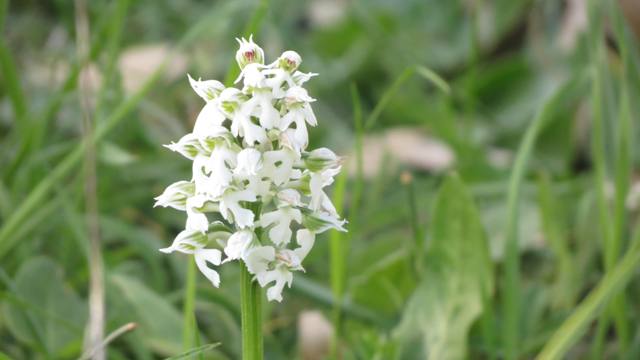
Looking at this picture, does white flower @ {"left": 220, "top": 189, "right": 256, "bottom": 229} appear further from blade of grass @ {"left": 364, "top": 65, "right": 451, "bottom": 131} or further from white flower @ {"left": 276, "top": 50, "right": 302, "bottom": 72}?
blade of grass @ {"left": 364, "top": 65, "right": 451, "bottom": 131}

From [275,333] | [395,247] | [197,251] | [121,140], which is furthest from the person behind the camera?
[121,140]

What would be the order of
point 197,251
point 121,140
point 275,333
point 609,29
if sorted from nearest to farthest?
point 197,251 < point 275,333 < point 121,140 < point 609,29

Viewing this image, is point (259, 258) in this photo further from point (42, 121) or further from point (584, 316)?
point (42, 121)

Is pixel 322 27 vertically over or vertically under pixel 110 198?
over

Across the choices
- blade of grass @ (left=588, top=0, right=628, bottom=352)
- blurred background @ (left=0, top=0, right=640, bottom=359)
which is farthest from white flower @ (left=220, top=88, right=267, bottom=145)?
blade of grass @ (left=588, top=0, right=628, bottom=352)

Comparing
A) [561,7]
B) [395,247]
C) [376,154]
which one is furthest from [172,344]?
[561,7]

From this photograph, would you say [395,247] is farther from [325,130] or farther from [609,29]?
[609,29]

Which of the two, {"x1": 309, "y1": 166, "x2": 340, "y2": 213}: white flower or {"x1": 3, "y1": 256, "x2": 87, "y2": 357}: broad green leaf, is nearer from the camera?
{"x1": 309, "y1": 166, "x2": 340, "y2": 213}: white flower

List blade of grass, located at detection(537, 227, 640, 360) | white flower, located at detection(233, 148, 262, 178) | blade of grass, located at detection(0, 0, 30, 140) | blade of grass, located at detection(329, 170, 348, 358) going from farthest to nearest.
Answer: blade of grass, located at detection(0, 0, 30, 140), blade of grass, located at detection(329, 170, 348, 358), blade of grass, located at detection(537, 227, 640, 360), white flower, located at detection(233, 148, 262, 178)
